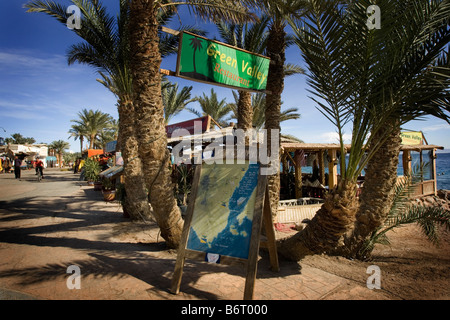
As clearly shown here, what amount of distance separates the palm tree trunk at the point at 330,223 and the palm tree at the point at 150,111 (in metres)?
2.30

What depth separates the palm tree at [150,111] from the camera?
432cm

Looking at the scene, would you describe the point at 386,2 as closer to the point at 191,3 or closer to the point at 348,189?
the point at 348,189

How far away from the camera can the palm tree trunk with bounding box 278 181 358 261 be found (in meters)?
3.40

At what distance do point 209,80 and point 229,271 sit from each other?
3.25 metres

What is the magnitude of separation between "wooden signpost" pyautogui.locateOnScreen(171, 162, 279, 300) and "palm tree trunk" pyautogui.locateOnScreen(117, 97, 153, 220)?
4.09 meters

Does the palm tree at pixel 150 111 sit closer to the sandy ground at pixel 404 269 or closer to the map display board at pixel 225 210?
the map display board at pixel 225 210

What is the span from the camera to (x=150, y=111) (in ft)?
14.3

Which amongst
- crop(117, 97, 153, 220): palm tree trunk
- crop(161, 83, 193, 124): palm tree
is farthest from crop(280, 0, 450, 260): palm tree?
crop(161, 83, 193, 124): palm tree

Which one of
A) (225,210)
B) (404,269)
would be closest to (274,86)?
(225,210)

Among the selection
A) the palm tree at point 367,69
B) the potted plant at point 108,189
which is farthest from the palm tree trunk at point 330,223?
the potted plant at point 108,189

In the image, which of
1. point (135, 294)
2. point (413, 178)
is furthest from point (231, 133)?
point (135, 294)

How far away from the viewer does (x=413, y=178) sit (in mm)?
5625

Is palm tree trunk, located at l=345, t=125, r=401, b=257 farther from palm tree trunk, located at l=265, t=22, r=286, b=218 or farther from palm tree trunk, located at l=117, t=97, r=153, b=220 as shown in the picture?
palm tree trunk, located at l=117, t=97, r=153, b=220

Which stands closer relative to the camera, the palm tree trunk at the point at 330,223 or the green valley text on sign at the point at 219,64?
the palm tree trunk at the point at 330,223
